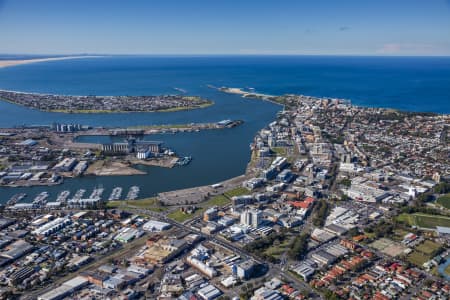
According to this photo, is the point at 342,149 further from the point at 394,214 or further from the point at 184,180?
the point at 184,180

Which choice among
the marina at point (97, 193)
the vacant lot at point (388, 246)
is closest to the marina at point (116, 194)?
the marina at point (97, 193)

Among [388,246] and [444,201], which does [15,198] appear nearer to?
[388,246]

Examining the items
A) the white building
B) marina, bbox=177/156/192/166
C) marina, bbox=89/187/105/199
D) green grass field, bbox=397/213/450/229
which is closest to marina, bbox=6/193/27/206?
marina, bbox=89/187/105/199

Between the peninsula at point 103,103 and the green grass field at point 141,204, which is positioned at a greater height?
the peninsula at point 103,103

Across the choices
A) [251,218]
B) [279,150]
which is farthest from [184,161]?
[251,218]

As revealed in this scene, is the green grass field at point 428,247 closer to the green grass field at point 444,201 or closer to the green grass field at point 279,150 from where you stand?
the green grass field at point 444,201

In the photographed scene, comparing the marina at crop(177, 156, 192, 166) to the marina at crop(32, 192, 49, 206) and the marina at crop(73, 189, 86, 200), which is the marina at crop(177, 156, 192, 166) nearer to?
the marina at crop(73, 189, 86, 200)
